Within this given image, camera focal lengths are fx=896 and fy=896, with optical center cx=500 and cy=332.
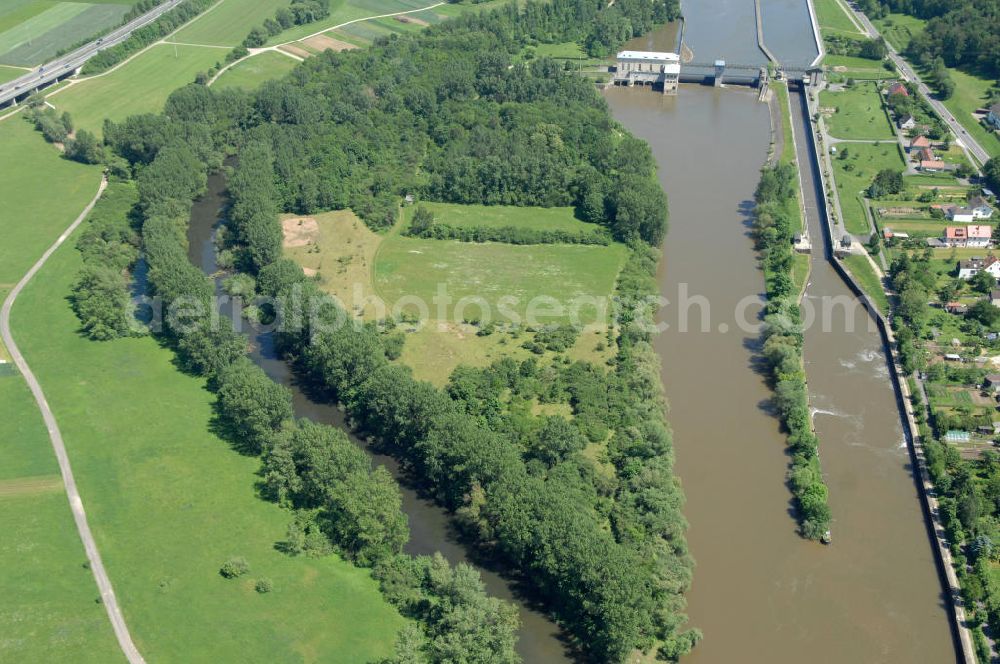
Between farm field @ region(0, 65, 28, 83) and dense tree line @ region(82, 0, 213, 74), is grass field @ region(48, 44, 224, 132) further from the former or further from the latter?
farm field @ region(0, 65, 28, 83)

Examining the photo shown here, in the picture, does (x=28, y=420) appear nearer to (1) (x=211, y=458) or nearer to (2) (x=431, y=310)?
(1) (x=211, y=458)

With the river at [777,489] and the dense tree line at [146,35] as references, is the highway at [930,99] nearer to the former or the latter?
the river at [777,489]

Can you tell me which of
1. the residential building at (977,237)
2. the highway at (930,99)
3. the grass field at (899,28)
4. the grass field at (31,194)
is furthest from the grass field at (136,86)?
the grass field at (899,28)

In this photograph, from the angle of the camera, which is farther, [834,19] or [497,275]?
[834,19]

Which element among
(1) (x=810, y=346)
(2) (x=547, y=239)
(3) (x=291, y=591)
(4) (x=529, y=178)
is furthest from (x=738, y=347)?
(3) (x=291, y=591)

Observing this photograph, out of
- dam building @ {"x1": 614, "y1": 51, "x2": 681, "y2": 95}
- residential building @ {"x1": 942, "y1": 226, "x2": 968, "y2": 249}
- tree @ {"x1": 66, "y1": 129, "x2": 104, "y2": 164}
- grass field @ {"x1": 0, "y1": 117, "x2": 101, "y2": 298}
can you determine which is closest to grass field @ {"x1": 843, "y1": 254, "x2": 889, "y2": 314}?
residential building @ {"x1": 942, "y1": 226, "x2": 968, "y2": 249}

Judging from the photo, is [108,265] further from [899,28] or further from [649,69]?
[899,28]

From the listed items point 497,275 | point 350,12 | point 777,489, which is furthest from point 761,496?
point 350,12
